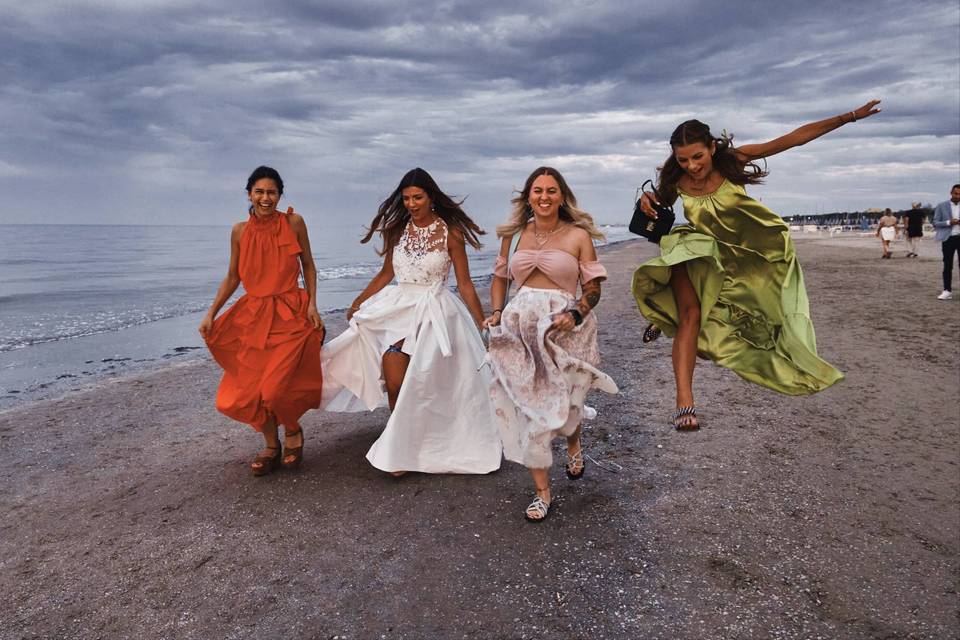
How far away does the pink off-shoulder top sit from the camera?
14.5ft

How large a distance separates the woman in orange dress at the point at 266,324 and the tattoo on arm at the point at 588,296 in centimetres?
216

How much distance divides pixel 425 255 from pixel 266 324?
4.33 feet

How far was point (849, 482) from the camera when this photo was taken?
16.9ft

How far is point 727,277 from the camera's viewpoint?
443 centimetres

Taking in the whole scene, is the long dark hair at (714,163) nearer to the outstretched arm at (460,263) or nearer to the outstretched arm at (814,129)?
the outstretched arm at (814,129)

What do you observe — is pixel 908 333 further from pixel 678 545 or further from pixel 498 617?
pixel 498 617

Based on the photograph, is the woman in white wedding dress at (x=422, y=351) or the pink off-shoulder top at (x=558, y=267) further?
the woman in white wedding dress at (x=422, y=351)

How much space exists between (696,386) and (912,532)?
143 inches

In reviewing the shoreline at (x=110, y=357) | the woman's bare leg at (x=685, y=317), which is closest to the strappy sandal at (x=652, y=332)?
the woman's bare leg at (x=685, y=317)

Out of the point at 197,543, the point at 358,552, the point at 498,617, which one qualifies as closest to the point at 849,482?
the point at 498,617

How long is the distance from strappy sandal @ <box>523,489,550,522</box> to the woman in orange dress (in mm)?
1986

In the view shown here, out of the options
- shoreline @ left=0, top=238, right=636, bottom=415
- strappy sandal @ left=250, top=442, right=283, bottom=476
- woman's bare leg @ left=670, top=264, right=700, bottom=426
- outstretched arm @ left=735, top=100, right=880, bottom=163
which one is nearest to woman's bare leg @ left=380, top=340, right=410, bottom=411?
strappy sandal @ left=250, top=442, right=283, bottom=476

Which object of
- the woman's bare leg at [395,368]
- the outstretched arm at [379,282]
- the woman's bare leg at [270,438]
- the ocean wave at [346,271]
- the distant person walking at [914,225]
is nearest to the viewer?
the woman's bare leg at [395,368]

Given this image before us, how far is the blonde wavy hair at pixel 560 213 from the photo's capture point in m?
4.52
